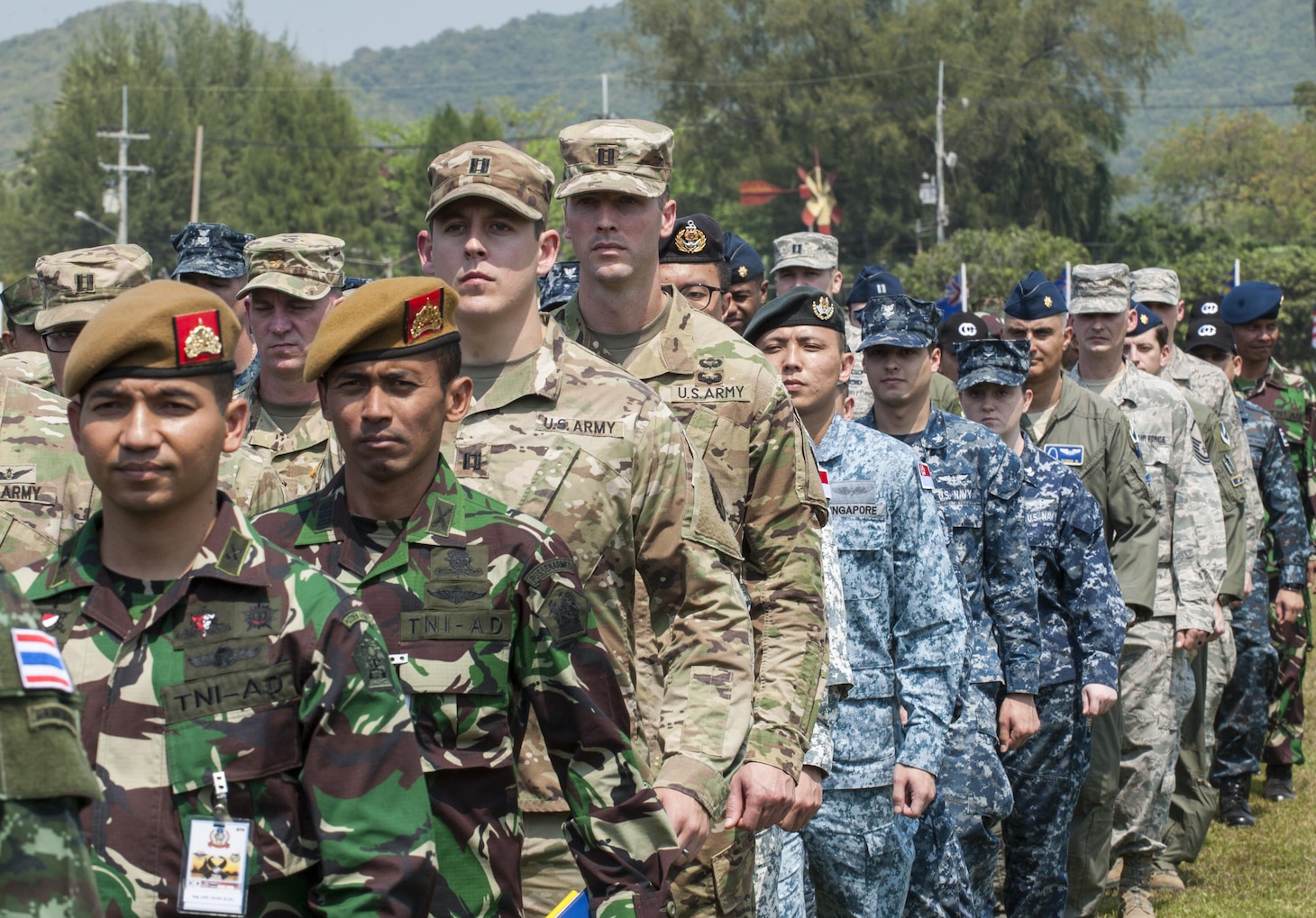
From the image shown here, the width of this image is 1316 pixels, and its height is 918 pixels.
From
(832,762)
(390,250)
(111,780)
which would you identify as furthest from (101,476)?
(390,250)

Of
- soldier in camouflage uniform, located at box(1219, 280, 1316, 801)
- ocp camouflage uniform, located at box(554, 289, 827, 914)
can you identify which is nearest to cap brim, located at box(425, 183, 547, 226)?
ocp camouflage uniform, located at box(554, 289, 827, 914)

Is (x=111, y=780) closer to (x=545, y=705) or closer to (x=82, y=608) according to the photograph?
(x=82, y=608)

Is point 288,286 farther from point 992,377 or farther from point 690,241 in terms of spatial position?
point 992,377

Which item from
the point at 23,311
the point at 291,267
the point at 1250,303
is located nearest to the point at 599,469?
the point at 291,267

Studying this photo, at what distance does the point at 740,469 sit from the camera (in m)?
5.12

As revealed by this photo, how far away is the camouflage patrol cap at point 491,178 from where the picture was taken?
4.42 meters

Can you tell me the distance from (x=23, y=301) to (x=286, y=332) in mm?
2095

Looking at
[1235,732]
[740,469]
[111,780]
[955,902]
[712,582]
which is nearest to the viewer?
[111,780]

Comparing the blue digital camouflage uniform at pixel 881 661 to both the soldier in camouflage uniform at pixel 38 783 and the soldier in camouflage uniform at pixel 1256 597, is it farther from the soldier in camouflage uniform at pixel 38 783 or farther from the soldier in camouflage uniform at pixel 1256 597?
the soldier in camouflage uniform at pixel 1256 597

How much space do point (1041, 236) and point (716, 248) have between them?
177ft

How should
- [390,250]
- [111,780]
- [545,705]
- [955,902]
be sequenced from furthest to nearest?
[390,250] → [955,902] → [545,705] → [111,780]

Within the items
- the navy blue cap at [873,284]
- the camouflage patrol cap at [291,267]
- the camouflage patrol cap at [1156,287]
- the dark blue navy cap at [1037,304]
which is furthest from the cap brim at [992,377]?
the camouflage patrol cap at [1156,287]

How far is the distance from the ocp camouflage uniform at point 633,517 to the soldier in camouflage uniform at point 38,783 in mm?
1922

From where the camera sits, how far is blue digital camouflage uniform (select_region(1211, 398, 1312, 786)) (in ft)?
36.6
